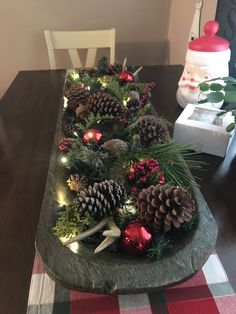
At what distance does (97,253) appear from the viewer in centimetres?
41

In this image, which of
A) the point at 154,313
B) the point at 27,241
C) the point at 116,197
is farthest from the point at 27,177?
the point at 154,313

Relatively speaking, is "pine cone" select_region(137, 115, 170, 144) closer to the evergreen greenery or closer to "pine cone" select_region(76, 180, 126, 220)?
the evergreen greenery

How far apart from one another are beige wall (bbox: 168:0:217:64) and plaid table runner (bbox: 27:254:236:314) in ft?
3.57

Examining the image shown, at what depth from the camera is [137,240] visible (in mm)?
409

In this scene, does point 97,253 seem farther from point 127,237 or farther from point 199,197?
point 199,197

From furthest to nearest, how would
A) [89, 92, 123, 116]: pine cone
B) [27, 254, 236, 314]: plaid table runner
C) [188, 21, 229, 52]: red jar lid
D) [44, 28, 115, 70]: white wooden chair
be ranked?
1. [44, 28, 115, 70]: white wooden chair
2. [188, 21, 229, 52]: red jar lid
3. [89, 92, 123, 116]: pine cone
4. [27, 254, 236, 314]: plaid table runner

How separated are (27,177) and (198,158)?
16.5 inches

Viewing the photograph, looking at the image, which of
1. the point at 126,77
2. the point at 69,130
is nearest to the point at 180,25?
the point at 126,77

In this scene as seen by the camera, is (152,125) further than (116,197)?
Yes

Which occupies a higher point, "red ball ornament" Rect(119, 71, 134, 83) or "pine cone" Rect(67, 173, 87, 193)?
"red ball ornament" Rect(119, 71, 134, 83)

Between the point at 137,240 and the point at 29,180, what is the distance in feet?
1.12

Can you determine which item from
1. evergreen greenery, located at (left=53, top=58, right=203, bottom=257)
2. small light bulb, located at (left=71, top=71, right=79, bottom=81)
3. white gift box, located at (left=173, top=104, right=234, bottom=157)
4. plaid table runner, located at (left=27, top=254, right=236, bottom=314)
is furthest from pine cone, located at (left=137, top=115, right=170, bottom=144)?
small light bulb, located at (left=71, top=71, right=79, bottom=81)

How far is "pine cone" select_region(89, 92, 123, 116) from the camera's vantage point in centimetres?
69

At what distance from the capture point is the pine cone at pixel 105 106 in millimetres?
685
